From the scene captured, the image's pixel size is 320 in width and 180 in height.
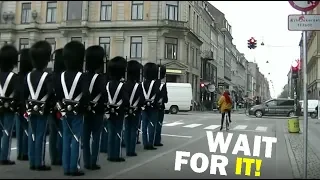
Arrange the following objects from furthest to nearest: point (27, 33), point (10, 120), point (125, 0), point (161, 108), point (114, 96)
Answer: point (161, 108)
point (114, 96)
point (10, 120)
point (27, 33)
point (125, 0)

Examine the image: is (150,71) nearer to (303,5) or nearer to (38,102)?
(38,102)

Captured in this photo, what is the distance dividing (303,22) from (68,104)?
15.1ft

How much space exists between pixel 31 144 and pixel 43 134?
33 centimetres

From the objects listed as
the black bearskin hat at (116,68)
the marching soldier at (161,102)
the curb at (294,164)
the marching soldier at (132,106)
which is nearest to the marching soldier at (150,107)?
the marching soldier at (161,102)

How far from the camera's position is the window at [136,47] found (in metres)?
12.2

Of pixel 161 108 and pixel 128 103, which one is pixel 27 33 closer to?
pixel 128 103

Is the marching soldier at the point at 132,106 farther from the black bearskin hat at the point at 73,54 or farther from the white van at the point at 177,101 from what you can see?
the white van at the point at 177,101

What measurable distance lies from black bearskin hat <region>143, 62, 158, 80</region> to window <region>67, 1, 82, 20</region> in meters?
4.84

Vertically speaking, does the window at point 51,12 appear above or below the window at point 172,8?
below

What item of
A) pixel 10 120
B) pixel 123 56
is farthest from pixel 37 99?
pixel 123 56

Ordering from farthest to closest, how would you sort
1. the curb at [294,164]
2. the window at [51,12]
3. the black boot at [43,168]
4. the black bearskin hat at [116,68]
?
the black bearskin hat at [116,68], the black boot at [43,168], the curb at [294,164], the window at [51,12]

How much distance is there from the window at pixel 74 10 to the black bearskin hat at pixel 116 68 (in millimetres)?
2462

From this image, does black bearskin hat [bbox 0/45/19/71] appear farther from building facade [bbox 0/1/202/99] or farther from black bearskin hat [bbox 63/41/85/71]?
black bearskin hat [bbox 63/41/85/71]

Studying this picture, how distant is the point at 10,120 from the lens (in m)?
9.82
